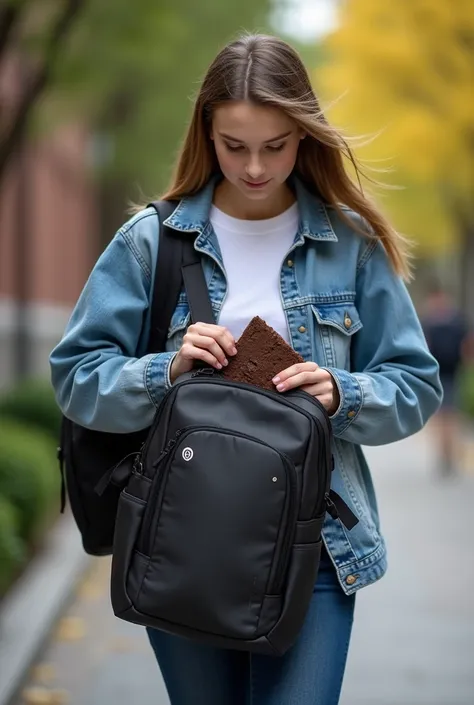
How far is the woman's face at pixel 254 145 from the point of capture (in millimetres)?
2701

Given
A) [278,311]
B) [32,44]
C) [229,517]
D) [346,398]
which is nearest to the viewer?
[229,517]

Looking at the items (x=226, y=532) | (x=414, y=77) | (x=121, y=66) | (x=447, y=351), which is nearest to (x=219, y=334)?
(x=226, y=532)

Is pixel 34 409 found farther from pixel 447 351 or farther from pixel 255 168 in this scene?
pixel 255 168

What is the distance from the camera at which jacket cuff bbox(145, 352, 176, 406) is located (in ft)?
8.91

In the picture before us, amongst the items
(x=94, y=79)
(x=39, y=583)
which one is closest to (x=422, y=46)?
(x=94, y=79)

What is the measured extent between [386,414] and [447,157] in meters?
16.4

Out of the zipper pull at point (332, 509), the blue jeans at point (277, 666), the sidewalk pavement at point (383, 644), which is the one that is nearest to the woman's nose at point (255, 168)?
the zipper pull at point (332, 509)

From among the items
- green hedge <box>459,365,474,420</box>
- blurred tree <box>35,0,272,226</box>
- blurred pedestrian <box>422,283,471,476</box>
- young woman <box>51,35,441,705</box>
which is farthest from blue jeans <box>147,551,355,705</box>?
green hedge <box>459,365,474,420</box>

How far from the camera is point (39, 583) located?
7207 millimetres

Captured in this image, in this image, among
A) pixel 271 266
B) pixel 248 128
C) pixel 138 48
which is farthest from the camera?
pixel 138 48

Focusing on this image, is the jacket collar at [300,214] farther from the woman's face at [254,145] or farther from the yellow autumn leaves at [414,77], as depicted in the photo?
the yellow autumn leaves at [414,77]

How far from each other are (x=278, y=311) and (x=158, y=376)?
0.31 meters

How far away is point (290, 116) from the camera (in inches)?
107

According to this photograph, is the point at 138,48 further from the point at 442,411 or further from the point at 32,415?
the point at 442,411
